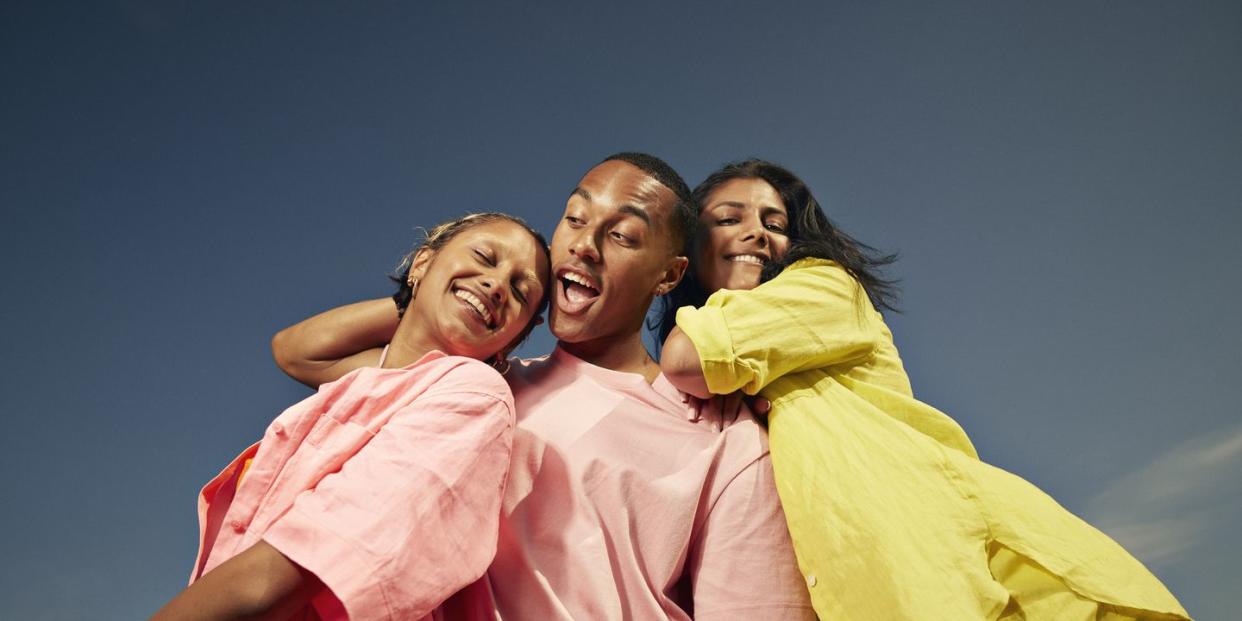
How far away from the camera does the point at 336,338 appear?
11.0 feet

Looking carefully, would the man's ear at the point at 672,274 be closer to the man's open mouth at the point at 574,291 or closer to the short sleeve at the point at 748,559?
the man's open mouth at the point at 574,291

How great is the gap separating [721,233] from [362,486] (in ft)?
6.54

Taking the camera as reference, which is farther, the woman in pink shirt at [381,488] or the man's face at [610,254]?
the man's face at [610,254]

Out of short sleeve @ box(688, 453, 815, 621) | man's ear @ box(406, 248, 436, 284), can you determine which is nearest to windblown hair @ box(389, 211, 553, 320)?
man's ear @ box(406, 248, 436, 284)

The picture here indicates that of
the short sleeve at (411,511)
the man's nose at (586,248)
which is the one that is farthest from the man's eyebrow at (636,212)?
the short sleeve at (411,511)

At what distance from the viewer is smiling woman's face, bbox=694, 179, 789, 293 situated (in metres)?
3.61

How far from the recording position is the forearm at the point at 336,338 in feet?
10.9

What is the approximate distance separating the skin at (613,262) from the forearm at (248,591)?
140 cm

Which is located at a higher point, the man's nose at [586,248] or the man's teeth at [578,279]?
the man's nose at [586,248]

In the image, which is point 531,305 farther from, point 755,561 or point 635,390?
point 755,561

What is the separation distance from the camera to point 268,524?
2.35m

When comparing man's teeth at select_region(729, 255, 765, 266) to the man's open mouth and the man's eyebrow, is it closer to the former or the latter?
the man's eyebrow

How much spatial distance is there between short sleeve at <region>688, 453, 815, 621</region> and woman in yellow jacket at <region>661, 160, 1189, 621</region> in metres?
0.14

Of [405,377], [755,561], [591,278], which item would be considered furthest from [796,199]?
[405,377]
